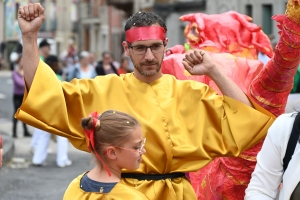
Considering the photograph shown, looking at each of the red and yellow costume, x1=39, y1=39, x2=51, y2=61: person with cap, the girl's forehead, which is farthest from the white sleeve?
x1=39, y1=39, x2=51, y2=61: person with cap

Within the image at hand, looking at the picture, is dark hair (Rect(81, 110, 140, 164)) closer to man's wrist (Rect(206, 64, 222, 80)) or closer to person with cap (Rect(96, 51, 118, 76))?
man's wrist (Rect(206, 64, 222, 80))

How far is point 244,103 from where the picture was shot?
4211 mm

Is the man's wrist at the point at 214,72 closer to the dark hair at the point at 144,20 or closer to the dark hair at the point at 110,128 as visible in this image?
the dark hair at the point at 144,20

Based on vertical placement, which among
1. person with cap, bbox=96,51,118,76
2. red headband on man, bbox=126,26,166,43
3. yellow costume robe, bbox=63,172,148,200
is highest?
red headband on man, bbox=126,26,166,43

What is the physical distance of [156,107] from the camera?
4215 mm

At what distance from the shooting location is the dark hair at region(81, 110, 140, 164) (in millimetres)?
3762

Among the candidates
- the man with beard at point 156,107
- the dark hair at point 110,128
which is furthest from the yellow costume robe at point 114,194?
the man with beard at point 156,107

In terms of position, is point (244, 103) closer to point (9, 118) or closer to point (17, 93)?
point (17, 93)

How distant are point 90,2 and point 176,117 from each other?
159 feet

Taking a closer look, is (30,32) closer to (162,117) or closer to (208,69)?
(162,117)

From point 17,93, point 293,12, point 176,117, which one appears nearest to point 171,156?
point 176,117

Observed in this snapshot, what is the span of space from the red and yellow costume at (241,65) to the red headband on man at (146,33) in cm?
60

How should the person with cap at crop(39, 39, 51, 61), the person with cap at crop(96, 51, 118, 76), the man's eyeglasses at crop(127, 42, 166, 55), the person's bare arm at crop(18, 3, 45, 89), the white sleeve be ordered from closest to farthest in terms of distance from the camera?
1. the white sleeve
2. the person's bare arm at crop(18, 3, 45, 89)
3. the man's eyeglasses at crop(127, 42, 166, 55)
4. the person with cap at crop(39, 39, 51, 61)
5. the person with cap at crop(96, 51, 118, 76)

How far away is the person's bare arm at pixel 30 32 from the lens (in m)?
4.10
